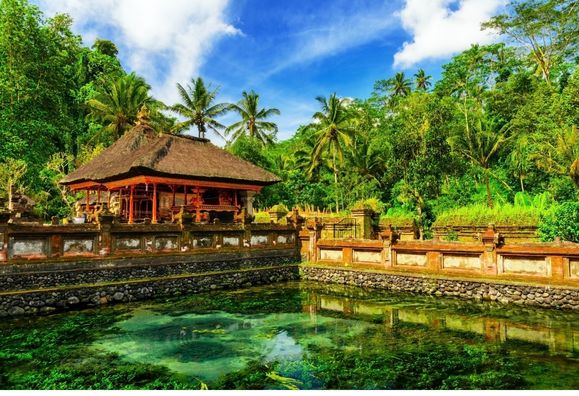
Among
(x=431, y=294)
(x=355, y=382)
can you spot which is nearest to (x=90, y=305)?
(x=355, y=382)

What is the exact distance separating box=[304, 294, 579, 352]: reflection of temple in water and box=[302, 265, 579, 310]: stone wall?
66.2 inches

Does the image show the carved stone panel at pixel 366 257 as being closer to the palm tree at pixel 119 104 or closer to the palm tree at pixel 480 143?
the palm tree at pixel 480 143

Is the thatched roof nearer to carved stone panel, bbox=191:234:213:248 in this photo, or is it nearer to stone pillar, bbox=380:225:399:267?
carved stone panel, bbox=191:234:213:248

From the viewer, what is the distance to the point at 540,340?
857 cm

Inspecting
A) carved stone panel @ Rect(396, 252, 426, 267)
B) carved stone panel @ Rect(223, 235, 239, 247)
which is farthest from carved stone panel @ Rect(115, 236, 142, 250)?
carved stone panel @ Rect(396, 252, 426, 267)

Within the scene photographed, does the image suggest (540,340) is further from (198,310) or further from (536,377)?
(198,310)

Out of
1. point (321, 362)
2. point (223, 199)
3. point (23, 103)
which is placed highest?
point (23, 103)

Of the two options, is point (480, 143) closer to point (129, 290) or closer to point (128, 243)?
point (128, 243)

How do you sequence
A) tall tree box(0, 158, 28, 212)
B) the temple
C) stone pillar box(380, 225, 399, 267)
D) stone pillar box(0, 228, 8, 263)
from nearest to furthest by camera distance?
stone pillar box(0, 228, 8, 263), stone pillar box(380, 225, 399, 267), the temple, tall tree box(0, 158, 28, 212)

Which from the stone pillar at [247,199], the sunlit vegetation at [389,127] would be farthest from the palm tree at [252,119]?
the stone pillar at [247,199]

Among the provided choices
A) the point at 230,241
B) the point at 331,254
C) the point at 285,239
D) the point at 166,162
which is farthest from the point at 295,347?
the point at 166,162

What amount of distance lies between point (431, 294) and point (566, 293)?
377 cm

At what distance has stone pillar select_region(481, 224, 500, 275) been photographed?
12.5m

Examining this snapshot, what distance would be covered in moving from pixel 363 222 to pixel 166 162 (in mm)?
9913
